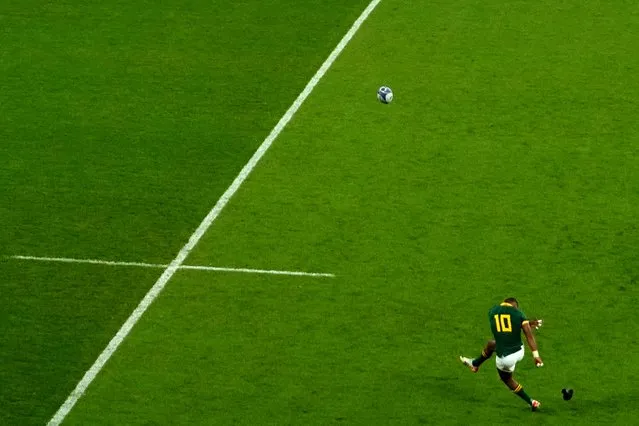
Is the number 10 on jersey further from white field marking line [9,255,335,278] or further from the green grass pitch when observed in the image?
white field marking line [9,255,335,278]

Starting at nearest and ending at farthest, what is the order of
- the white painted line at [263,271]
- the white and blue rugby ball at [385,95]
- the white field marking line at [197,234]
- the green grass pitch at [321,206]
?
the white field marking line at [197,234] < the green grass pitch at [321,206] < the white painted line at [263,271] < the white and blue rugby ball at [385,95]

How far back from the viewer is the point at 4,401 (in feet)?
54.4

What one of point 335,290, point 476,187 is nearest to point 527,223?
point 476,187

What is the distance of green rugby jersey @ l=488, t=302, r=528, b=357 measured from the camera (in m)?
16.0

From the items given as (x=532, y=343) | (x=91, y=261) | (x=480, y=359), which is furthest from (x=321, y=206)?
(x=532, y=343)

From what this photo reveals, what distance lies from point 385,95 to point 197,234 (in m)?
4.82

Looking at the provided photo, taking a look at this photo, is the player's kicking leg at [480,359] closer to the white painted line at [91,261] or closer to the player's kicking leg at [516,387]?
the player's kicking leg at [516,387]

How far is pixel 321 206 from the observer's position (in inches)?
830

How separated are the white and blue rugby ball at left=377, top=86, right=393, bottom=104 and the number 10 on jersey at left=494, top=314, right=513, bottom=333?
828cm

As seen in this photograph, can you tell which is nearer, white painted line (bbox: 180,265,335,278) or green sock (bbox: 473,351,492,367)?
green sock (bbox: 473,351,492,367)

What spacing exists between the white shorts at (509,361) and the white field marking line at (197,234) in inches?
174

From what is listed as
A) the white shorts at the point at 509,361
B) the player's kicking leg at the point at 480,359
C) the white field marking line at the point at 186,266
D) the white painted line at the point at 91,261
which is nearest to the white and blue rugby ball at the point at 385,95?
the white field marking line at the point at 186,266

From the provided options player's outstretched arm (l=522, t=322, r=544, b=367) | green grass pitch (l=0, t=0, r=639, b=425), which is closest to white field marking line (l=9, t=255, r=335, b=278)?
green grass pitch (l=0, t=0, r=639, b=425)

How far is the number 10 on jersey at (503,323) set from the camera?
16.0 meters
